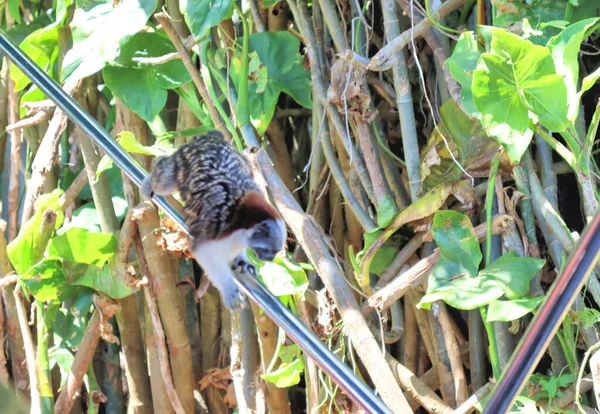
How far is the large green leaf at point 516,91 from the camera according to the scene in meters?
1.59

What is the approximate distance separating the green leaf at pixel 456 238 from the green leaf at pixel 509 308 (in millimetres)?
138

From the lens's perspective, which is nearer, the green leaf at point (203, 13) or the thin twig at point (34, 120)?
the green leaf at point (203, 13)

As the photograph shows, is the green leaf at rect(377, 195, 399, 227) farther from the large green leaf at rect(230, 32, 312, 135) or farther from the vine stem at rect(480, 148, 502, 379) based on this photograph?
the large green leaf at rect(230, 32, 312, 135)

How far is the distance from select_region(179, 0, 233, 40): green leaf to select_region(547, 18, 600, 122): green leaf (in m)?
0.84

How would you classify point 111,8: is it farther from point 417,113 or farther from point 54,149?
point 417,113

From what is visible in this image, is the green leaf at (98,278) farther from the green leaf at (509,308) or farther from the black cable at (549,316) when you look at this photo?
the black cable at (549,316)

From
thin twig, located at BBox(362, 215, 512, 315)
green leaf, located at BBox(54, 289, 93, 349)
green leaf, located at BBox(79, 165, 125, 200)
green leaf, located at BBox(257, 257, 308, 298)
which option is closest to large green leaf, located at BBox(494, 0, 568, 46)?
thin twig, located at BBox(362, 215, 512, 315)

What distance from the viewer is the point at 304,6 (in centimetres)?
235

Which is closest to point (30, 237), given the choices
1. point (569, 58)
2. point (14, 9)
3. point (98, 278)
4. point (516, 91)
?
point (98, 278)

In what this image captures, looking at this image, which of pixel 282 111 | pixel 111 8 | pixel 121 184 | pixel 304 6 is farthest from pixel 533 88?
pixel 121 184

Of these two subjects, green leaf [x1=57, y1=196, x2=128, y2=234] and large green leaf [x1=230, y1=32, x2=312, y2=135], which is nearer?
large green leaf [x1=230, y1=32, x2=312, y2=135]

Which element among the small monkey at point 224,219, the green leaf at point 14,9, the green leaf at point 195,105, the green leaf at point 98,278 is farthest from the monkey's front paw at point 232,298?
the green leaf at point 14,9

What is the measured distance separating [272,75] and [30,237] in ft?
3.30

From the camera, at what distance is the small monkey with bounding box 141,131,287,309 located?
170cm
